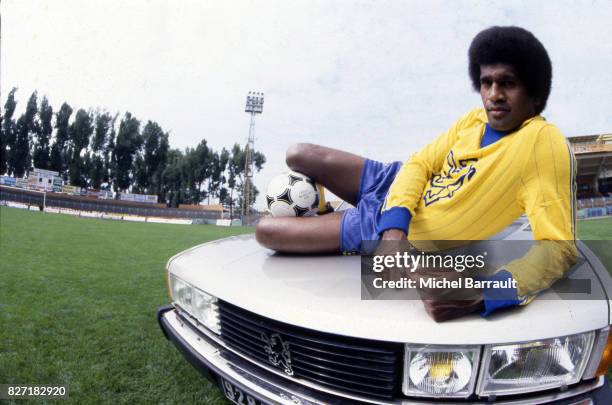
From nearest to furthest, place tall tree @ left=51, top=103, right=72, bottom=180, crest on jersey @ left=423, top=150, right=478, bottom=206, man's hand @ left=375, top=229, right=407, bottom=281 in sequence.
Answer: man's hand @ left=375, top=229, right=407, bottom=281, crest on jersey @ left=423, top=150, right=478, bottom=206, tall tree @ left=51, top=103, right=72, bottom=180

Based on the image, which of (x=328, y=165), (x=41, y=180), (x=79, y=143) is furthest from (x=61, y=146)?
(x=328, y=165)

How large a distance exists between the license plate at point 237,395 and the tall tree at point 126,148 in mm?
46657

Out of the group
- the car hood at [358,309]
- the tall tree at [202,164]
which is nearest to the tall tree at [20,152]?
the tall tree at [202,164]

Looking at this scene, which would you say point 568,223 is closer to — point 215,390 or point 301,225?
point 301,225

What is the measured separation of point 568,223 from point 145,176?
4781 cm

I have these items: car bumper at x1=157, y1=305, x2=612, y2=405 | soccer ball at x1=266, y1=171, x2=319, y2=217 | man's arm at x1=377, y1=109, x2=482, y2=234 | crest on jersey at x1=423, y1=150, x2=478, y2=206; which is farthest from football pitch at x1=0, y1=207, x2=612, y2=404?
soccer ball at x1=266, y1=171, x2=319, y2=217

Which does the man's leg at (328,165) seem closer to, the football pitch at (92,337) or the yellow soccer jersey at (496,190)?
the yellow soccer jersey at (496,190)

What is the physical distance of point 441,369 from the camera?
1.04m

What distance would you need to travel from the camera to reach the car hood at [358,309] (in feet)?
3.35

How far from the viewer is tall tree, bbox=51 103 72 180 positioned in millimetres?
40281

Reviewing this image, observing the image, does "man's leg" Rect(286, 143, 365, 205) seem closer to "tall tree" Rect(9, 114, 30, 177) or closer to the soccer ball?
the soccer ball

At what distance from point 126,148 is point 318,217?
46.8 meters

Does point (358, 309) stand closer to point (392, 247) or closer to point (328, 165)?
point (392, 247)

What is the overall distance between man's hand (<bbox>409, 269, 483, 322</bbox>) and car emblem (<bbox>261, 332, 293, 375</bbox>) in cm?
49
